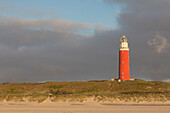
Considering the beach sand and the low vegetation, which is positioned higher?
the low vegetation

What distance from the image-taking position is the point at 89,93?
45500mm

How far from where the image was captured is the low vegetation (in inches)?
1474

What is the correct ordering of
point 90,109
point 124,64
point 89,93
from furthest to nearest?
point 124,64 < point 89,93 < point 90,109

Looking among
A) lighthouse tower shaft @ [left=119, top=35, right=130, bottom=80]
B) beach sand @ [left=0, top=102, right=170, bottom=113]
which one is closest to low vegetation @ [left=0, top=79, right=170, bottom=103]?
beach sand @ [left=0, top=102, right=170, bottom=113]

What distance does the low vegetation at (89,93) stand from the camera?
123 feet

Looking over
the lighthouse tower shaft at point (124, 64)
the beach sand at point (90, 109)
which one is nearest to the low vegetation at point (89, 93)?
the beach sand at point (90, 109)

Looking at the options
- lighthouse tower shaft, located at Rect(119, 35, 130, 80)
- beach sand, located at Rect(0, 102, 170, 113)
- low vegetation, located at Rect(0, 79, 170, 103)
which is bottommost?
beach sand, located at Rect(0, 102, 170, 113)

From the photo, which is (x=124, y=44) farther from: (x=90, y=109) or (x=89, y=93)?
(x=90, y=109)

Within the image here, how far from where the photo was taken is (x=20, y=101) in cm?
3856

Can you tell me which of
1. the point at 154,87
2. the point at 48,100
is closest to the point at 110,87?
the point at 154,87

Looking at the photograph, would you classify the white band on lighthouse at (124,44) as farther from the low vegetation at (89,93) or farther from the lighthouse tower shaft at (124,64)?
the low vegetation at (89,93)

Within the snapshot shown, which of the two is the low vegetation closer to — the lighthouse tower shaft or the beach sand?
the beach sand

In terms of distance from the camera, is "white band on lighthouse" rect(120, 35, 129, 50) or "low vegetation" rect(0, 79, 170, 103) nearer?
"low vegetation" rect(0, 79, 170, 103)

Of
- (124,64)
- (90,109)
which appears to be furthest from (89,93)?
(124,64)
